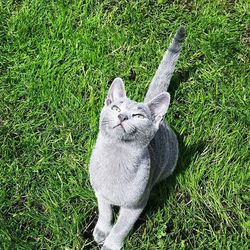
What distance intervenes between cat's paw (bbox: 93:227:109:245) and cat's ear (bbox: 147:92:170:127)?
0.71 meters

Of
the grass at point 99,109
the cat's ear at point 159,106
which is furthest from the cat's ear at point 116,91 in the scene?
the grass at point 99,109

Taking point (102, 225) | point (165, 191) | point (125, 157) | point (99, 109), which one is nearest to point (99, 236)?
point (102, 225)

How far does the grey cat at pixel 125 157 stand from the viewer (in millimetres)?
2322

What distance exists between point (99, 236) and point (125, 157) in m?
0.58

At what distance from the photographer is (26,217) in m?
2.88

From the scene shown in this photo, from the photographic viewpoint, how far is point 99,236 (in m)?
2.79

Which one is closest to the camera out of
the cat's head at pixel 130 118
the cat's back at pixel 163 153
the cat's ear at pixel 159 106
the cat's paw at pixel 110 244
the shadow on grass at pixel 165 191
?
the cat's head at pixel 130 118

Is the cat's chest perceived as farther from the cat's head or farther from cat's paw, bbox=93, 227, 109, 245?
cat's paw, bbox=93, 227, 109, 245

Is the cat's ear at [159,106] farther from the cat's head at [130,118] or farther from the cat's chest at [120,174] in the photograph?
the cat's chest at [120,174]

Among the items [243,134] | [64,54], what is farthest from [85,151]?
[243,134]

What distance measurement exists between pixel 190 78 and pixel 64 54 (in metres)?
0.79

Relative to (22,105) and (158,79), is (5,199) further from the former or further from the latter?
(158,79)

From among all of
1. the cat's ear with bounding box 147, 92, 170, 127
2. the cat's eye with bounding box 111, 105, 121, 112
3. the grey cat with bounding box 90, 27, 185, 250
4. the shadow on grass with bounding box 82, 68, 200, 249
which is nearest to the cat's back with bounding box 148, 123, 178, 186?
the grey cat with bounding box 90, 27, 185, 250

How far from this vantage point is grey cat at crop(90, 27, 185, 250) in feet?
7.62
